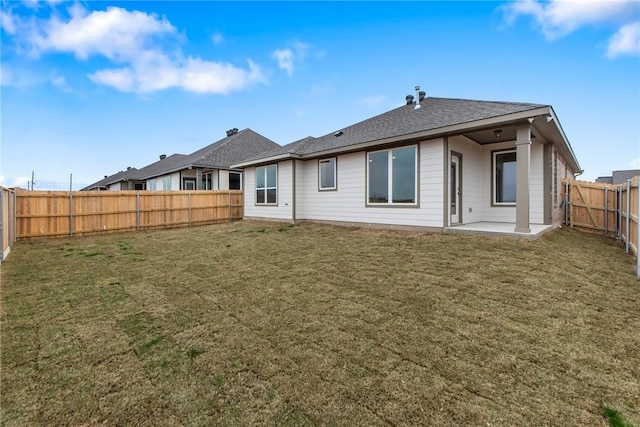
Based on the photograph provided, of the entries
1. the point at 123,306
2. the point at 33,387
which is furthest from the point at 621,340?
the point at 123,306

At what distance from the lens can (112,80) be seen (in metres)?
13.4

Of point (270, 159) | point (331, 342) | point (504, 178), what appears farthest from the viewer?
point (270, 159)

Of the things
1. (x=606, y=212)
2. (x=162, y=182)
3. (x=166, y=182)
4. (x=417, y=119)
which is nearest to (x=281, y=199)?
(x=417, y=119)

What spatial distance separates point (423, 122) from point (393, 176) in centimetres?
182

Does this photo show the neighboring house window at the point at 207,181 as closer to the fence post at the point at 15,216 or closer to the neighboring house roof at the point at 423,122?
the neighboring house roof at the point at 423,122

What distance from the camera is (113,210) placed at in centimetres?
1177

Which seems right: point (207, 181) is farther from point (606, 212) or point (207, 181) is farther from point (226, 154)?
point (606, 212)

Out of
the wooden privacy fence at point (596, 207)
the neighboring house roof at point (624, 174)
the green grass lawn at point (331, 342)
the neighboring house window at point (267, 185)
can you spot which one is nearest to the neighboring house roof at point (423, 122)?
the neighboring house window at point (267, 185)

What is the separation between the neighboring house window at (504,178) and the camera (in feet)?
31.0

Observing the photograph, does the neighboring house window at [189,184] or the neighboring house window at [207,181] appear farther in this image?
the neighboring house window at [189,184]

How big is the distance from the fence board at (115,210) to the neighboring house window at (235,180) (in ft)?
8.99

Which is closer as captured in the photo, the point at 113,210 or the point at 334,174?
the point at 334,174

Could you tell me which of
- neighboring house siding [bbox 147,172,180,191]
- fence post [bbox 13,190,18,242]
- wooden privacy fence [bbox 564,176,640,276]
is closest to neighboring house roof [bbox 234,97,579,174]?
wooden privacy fence [bbox 564,176,640,276]

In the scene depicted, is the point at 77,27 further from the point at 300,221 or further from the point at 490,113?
the point at 490,113
